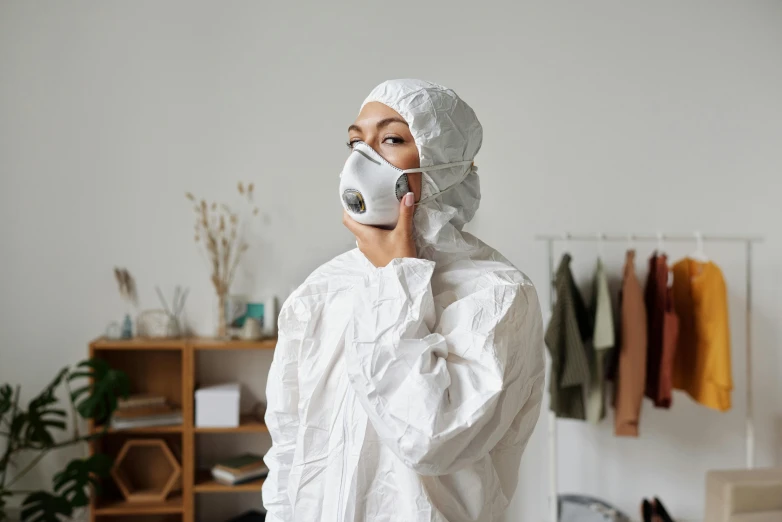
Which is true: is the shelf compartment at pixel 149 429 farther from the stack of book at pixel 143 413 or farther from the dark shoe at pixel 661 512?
the dark shoe at pixel 661 512

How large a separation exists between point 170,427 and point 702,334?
7.97 feet

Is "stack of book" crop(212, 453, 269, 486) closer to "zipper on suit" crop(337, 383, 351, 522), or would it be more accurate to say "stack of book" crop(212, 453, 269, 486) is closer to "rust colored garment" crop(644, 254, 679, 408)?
"rust colored garment" crop(644, 254, 679, 408)

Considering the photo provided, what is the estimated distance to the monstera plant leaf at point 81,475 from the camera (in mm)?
2705

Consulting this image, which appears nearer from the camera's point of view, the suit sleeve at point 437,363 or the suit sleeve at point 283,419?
the suit sleeve at point 437,363

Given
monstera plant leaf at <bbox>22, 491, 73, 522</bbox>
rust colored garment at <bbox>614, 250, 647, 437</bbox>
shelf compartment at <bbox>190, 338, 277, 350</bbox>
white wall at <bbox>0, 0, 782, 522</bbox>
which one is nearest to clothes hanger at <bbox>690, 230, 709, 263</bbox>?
white wall at <bbox>0, 0, 782, 522</bbox>

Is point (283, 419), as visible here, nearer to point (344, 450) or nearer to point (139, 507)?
point (344, 450)

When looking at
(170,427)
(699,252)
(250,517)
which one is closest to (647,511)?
(699,252)

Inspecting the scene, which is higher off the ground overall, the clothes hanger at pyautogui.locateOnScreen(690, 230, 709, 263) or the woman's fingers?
the woman's fingers

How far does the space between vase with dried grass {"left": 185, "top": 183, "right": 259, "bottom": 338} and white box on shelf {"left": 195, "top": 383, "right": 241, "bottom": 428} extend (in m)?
0.33

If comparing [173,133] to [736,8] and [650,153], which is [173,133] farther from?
[736,8]

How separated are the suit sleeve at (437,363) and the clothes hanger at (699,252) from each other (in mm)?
2376

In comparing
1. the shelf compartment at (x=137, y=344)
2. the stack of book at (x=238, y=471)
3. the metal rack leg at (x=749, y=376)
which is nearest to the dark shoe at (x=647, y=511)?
the metal rack leg at (x=749, y=376)

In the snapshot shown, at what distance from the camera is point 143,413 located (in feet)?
9.78

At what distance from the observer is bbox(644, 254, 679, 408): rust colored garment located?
3.02 m
